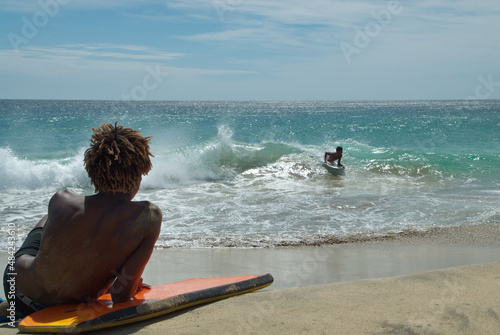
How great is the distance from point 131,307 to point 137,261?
30 cm

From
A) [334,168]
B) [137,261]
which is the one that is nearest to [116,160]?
[137,261]

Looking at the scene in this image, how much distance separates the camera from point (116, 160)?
295cm

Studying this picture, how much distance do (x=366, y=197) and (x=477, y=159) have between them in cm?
974

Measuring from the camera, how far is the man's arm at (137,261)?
2.94 metres

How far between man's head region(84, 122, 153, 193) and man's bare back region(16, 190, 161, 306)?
0.27 feet

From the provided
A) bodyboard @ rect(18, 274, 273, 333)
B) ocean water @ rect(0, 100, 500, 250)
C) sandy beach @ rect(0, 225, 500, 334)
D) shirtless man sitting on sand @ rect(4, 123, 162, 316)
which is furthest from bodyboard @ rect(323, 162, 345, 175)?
shirtless man sitting on sand @ rect(4, 123, 162, 316)

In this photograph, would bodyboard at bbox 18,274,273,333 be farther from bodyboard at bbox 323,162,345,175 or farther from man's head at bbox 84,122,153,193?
bodyboard at bbox 323,162,345,175

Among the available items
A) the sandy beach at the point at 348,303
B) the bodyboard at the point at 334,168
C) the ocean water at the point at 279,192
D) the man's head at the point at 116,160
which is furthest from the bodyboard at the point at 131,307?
the bodyboard at the point at 334,168

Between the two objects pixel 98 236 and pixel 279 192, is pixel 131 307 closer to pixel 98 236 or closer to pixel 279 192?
pixel 98 236

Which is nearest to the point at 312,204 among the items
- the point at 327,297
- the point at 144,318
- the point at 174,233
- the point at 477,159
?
the point at 174,233

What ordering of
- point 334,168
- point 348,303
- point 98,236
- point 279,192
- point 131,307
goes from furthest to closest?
point 334,168, point 279,192, point 348,303, point 131,307, point 98,236

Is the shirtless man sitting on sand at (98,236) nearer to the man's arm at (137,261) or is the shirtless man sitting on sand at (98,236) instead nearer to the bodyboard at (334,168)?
the man's arm at (137,261)

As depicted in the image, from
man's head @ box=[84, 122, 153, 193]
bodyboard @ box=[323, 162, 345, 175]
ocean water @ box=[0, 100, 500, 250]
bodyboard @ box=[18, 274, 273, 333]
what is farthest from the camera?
bodyboard @ box=[323, 162, 345, 175]

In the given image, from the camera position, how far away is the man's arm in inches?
116
